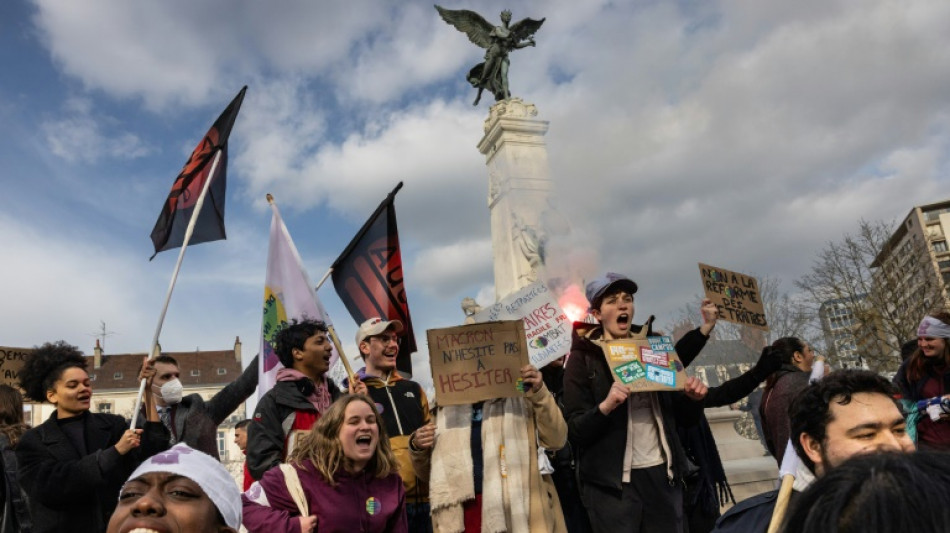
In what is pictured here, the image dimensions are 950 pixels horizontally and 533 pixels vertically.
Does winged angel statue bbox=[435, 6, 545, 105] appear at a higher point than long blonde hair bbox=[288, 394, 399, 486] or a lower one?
higher

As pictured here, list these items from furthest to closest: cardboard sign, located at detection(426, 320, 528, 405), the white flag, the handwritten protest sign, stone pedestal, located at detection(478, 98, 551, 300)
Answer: stone pedestal, located at detection(478, 98, 551, 300) < the handwritten protest sign < the white flag < cardboard sign, located at detection(426, 320, 528, 405)

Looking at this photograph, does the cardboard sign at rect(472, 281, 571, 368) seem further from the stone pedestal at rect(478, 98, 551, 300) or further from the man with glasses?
the stone pedestal at rect(478, 98, 551, 300)

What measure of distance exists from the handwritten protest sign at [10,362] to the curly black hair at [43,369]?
1889 millimetres

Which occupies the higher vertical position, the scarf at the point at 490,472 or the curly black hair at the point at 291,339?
the curly black hair at the point at 291,339

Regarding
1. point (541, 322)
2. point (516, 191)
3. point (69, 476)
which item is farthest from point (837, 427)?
point (516, 191)

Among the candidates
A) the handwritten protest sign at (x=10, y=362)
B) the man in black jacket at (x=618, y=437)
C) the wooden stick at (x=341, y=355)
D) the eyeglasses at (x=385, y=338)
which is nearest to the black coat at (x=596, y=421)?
the man in black jacket at (x=618, y=437)

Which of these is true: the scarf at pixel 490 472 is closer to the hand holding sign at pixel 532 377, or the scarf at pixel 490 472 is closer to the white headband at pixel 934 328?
the hand holding sign at pixel 532 377

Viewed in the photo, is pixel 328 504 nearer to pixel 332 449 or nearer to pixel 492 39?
pixel 332 449

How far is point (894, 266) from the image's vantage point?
1035 inches

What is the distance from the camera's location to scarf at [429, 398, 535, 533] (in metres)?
4.00

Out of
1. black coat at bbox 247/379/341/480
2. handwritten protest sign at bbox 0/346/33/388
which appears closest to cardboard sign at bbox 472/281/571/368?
black coat at bbox 247/379/341/480

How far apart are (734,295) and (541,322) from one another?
1548 mm

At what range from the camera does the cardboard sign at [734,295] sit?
5.14 metres

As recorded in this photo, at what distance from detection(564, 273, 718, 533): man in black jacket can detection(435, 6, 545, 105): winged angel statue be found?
20.4 meters
